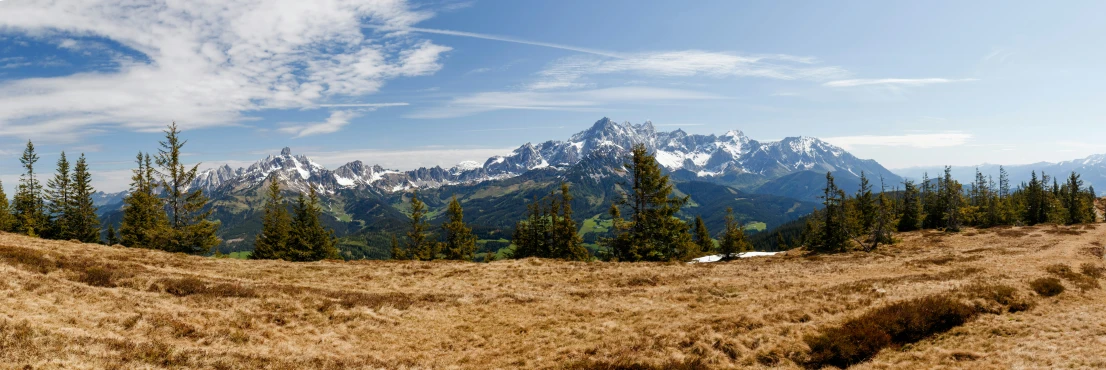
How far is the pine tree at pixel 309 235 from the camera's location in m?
68.8

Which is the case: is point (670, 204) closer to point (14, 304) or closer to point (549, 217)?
point (549, 217)

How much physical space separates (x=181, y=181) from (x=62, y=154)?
40647 mm

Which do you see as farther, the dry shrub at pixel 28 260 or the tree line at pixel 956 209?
the tree line at pixel 956 209

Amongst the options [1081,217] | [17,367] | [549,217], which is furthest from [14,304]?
[1081,217]

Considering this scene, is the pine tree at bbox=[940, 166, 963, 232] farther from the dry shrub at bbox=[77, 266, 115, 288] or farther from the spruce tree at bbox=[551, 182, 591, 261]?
the dry shrub at bbox=[77, 266, 115, 288]

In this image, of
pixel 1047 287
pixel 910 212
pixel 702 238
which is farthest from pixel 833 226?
pixel 910 212

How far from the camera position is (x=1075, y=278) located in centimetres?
2500

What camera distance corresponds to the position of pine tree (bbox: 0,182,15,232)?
6544 centimetres

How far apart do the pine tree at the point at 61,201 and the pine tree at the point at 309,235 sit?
121 ft

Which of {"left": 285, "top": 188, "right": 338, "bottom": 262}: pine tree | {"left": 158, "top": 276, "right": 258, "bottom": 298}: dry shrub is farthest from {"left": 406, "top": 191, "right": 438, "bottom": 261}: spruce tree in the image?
{"left": 158, "top": 276, "right": 258, "bottom": 298}: dry shrub

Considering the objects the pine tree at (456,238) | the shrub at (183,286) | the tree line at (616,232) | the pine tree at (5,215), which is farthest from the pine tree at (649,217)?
the pine tree at (5,215)

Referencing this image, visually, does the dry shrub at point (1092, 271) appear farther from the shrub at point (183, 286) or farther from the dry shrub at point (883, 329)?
the shrub at point (183, 286)

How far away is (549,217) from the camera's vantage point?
249 feet

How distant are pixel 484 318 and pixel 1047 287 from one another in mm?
27921
